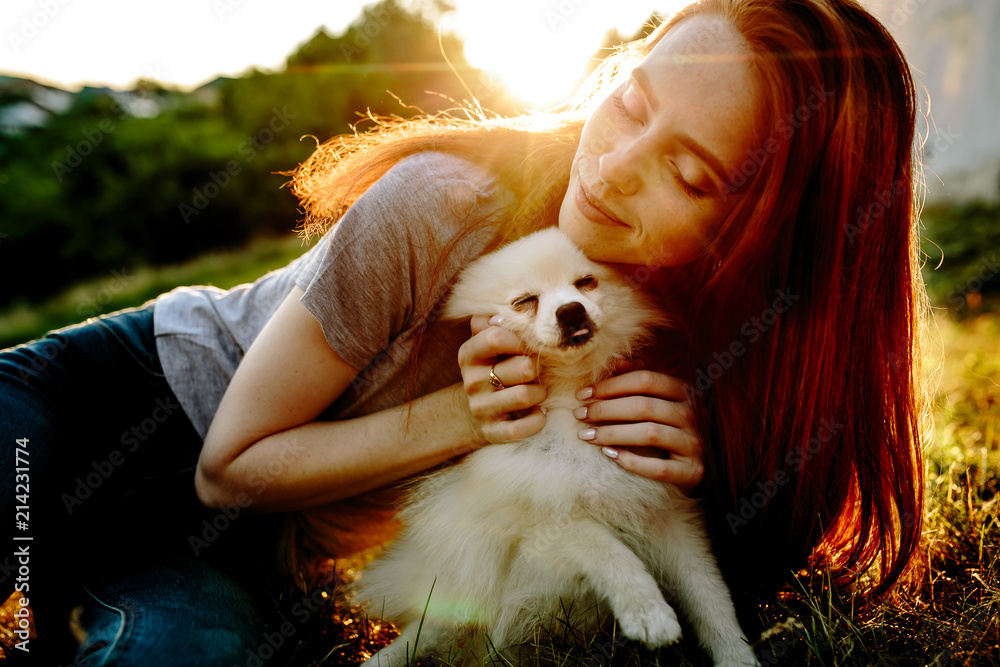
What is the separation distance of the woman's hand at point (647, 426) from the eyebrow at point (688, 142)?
560 millimetres

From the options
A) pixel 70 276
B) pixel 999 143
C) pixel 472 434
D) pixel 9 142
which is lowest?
pixel 999 143

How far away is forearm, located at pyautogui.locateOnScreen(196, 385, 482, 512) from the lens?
1679 millimetres

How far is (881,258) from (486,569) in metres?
1.34

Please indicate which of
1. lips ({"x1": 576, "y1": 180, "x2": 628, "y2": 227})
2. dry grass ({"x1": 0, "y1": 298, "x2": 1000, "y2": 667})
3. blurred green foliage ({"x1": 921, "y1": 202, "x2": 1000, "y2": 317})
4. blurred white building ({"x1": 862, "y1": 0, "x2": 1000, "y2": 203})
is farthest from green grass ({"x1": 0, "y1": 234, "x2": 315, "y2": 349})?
blurred white building ({"x1": 862, "y1": 0, "x2": 1000, "y2": 203})

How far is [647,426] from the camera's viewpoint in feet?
5.10

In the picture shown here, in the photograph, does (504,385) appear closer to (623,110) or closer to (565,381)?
(565,381)

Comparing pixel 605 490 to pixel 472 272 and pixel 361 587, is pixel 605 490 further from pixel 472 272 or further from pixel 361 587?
pixel 361 587

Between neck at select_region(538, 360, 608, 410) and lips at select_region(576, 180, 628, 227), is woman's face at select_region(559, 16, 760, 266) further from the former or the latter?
neck at select_region(538, 360, 608, 410)

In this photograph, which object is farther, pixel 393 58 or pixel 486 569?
pixel 393 58

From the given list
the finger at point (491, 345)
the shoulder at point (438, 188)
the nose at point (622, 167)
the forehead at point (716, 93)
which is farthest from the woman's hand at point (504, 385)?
the forehead at point (716, 93)

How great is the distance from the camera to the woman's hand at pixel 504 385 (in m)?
1.55

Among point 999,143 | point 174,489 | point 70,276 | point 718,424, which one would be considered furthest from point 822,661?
point 70,276

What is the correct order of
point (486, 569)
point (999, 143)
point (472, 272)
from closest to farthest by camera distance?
point (486, 569) < point (472, 272) < point (999, 143)

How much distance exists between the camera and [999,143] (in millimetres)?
7934
